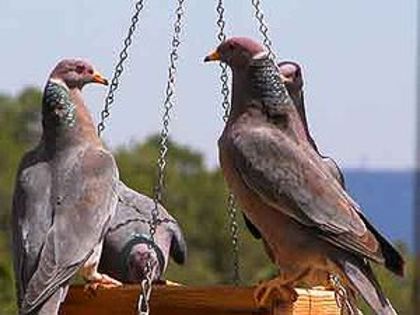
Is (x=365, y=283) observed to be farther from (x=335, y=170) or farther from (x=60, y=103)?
(x=60, y=103)

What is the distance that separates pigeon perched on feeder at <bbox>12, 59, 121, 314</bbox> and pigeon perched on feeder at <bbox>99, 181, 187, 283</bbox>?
7 cm

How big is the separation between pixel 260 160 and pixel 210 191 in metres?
9.93

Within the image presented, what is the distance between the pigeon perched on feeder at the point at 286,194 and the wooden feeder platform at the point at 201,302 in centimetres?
3

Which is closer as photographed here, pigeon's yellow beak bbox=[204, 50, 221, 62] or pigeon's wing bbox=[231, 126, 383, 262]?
pigeon's wing bbox=[231, 126, 383, 262]

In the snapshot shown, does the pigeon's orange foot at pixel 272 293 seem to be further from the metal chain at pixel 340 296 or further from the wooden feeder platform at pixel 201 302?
the metal chain at pixel 340 296

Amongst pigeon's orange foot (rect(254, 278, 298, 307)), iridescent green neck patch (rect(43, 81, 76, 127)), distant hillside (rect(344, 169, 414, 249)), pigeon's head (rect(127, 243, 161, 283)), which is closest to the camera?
pigeon's orange foot (rect(254, 278, 298, 307))

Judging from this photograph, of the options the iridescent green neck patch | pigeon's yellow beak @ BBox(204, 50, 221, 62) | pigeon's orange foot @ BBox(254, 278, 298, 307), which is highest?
pigeon's yellow beak @ BBox(204, 50, 221, 62)

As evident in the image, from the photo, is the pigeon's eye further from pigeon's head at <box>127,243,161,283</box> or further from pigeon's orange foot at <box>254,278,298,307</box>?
pigeon's orange foot at <box>254,278,298,307</box>

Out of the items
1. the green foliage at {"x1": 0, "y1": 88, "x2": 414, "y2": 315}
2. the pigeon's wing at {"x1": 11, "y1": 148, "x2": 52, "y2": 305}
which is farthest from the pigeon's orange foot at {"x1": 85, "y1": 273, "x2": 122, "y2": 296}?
the green foliage at {"x1": 0, "y1": 88, "x2": 414, "y2": 315}

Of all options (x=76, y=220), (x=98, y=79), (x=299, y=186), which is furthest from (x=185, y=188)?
(x=299, y=186)

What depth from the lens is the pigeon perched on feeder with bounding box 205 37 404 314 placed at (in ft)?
9.80

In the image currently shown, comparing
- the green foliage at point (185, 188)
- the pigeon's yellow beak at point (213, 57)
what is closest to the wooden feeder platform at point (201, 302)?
the pigeon's yellow beak at point (213, 57)

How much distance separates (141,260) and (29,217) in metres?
0.27

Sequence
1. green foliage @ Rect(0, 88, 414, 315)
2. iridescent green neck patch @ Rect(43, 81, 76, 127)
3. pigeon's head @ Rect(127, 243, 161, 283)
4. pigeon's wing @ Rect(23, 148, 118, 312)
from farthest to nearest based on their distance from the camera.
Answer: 1. green foliage @ Rect(0, 88, 414, 315)
2. iridescent green neck patch @ Rect(43, 81, 76, 127)
3. pigeon's head @ Rect(127, 243, 161, 283)
4. pigeon's wing @ Rect(23, 148, 118, 312)
